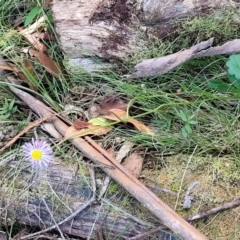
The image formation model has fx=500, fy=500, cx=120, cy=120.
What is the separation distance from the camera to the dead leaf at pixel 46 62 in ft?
6.68

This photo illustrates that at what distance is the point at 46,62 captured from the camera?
6.73ft

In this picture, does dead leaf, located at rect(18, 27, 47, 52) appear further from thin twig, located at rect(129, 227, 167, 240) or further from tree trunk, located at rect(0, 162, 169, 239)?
thin twig, located at rect(129, 227, 167, 240)

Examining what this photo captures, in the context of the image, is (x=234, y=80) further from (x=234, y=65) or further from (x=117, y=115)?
(x=117, y=115)

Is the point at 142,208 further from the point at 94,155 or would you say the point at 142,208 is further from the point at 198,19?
the point at 198,19

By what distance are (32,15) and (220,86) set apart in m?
0.89

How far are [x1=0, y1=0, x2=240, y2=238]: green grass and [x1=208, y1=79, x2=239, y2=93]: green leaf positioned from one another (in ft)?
0.09

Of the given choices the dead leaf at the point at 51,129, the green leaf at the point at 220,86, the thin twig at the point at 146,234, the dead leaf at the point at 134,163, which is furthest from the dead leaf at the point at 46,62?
the thin twig at the point at 146,234

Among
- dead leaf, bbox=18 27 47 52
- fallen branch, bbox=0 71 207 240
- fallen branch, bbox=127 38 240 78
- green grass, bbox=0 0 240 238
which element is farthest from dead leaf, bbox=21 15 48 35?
fallen branch, bbox=127 38 240 78

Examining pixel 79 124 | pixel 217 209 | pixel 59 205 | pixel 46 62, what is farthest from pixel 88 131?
pixel 217 209

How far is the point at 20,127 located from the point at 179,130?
1.98 feet

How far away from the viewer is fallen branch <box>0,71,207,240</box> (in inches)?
59.9

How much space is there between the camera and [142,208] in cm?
162

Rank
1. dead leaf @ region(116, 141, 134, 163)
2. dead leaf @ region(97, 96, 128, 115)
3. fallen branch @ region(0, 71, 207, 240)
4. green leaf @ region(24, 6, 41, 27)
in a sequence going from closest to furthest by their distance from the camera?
fallen branch @ region(0, 71, 207, 240), dead leaf @ region(116, 141, 134, 163), dead leaf @ region(97, 96, 128, 115), green leaf @ region(24, 6, 41, 27)

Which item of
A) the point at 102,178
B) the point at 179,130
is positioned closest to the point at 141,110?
the point at 179,130
